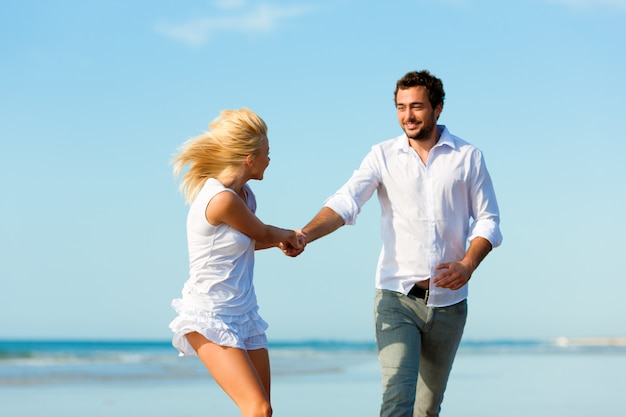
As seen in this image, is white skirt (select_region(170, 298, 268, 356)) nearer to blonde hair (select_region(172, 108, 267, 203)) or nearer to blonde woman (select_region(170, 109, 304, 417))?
blonde woman (select_region(170, 109, 304, 417))

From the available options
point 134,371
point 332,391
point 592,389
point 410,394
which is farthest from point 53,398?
point 410,394

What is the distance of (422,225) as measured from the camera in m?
4.83

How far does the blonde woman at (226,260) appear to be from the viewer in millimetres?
3941

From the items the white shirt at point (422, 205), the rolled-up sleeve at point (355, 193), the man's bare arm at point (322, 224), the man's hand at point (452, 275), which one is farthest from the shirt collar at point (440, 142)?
the man's hand at point (452, 275)

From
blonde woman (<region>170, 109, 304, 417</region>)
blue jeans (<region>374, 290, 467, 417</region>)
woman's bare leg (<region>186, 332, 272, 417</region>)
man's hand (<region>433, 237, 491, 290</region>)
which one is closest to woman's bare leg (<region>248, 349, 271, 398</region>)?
blonde woman (<region>170, 109, 304, 417</region>)

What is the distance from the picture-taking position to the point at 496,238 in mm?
4934

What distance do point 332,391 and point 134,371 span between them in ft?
20.3

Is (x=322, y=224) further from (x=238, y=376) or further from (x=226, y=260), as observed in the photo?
(x=238, y=376)

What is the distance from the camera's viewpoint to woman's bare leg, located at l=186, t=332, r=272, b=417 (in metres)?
3.90

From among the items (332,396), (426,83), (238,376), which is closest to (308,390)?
(332,396)

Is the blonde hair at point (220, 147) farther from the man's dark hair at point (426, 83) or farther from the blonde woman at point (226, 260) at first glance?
the man's dark hair at point (426, 83)

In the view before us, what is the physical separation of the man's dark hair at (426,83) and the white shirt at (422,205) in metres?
0.24

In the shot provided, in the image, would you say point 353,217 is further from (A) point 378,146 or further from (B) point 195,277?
(B) point 195,277

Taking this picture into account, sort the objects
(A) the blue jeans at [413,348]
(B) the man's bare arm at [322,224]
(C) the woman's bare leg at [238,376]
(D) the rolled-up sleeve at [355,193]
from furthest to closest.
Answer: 1. (D) the rolled-up sleeve at [355,193]
2. (B) the man's bare arm at [322,224]
3. (A) the blue jeans at [413,348]
4. (C) the woman's bare leg at [238,376]
